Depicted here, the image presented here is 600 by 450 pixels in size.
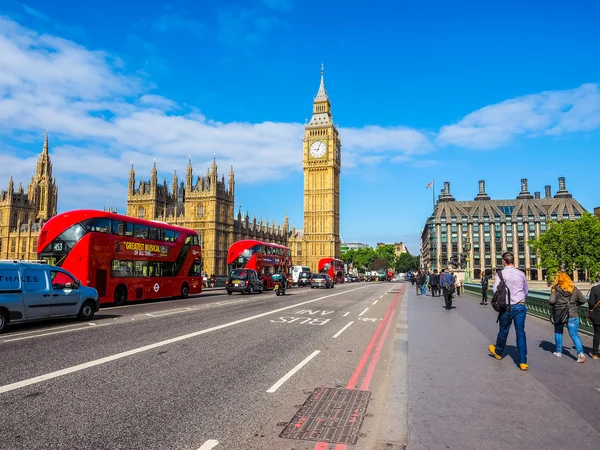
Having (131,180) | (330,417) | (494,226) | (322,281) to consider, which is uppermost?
(131,180)

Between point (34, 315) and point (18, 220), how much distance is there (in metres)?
97.8

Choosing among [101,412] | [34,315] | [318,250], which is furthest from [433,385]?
[318,250]

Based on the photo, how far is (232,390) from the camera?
20.4 ft

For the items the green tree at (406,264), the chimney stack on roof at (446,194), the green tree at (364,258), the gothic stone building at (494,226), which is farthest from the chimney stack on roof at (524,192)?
the green tree at (406,264)

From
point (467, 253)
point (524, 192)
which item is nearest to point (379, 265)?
point (524, 192)

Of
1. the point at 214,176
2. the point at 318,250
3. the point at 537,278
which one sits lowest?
the point at 537,278

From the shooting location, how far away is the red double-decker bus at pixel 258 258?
120 feet

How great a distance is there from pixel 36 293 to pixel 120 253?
30.3ft

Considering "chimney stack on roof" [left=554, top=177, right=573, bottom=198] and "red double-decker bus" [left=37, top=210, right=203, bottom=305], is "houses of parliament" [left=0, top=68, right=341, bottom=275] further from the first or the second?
"chimney stack on roof" [left=554, top=177, right=573, bottom=198]

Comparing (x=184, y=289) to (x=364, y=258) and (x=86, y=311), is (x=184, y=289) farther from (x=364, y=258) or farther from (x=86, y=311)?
(x=364, y=258)

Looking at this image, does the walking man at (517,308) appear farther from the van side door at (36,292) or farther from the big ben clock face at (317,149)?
the big ben clock face at (317,149)

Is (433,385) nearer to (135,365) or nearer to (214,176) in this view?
(135,365)

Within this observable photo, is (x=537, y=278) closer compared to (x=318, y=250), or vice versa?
Result: (x=318, y=250)

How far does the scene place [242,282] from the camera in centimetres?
3095
